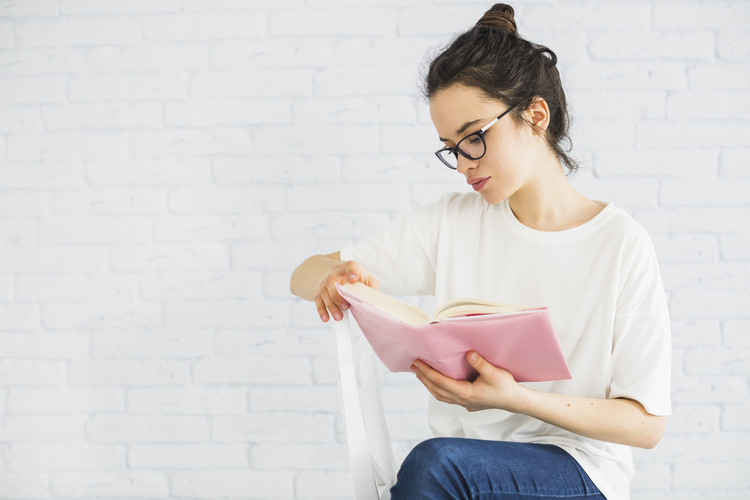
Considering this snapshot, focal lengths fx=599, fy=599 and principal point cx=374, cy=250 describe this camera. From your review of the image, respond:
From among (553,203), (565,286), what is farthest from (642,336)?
(553,203)

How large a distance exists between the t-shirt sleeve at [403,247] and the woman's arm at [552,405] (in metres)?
0.33

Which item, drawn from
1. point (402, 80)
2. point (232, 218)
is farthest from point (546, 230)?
point (232, 218)

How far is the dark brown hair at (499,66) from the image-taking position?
1.11 meters

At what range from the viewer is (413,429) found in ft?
5.71

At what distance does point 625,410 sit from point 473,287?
38 cm

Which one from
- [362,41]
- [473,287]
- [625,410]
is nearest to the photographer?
[625,410]

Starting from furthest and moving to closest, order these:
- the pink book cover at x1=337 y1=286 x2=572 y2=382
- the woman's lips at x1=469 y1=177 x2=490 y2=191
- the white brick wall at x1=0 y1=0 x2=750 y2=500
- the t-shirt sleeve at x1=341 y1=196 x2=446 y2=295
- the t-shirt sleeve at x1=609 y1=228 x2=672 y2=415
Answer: the white brick wall at x1=0 y1=0 x2=750 y2=500
the t-shirt sleeve at x1=341 y1=196 x2=446 y2=295
the woman's lips at x1=469 y1=177 x2=490 y2=191
the t-shirt sleeve at x1=609 y1=228 x2=672 y2=415
the pink book cover at x1=337 y1=286 x2=572 y2=382

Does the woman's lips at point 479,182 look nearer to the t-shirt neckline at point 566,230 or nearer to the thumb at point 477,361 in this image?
the t-shirt neckline at point 566,230

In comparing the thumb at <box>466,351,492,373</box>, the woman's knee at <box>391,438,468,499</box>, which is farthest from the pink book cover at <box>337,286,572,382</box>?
the woman's knee at <box>391,438,468,499</box>

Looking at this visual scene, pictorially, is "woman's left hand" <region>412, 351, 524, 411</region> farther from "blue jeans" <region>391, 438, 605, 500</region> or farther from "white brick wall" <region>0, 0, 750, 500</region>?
"white brick wall" <region>0, 0, 750, 500</region>

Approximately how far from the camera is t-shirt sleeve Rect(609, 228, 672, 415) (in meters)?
1.05

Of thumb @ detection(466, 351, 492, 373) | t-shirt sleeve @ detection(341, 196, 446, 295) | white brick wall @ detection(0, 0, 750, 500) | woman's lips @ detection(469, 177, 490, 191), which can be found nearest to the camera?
thumb @ detection(466, 351, 492, 373)

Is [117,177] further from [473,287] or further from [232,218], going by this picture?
[473,287]

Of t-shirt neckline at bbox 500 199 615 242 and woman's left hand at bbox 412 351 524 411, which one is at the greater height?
t-shirt neckline at bbox 500 199 615 242
